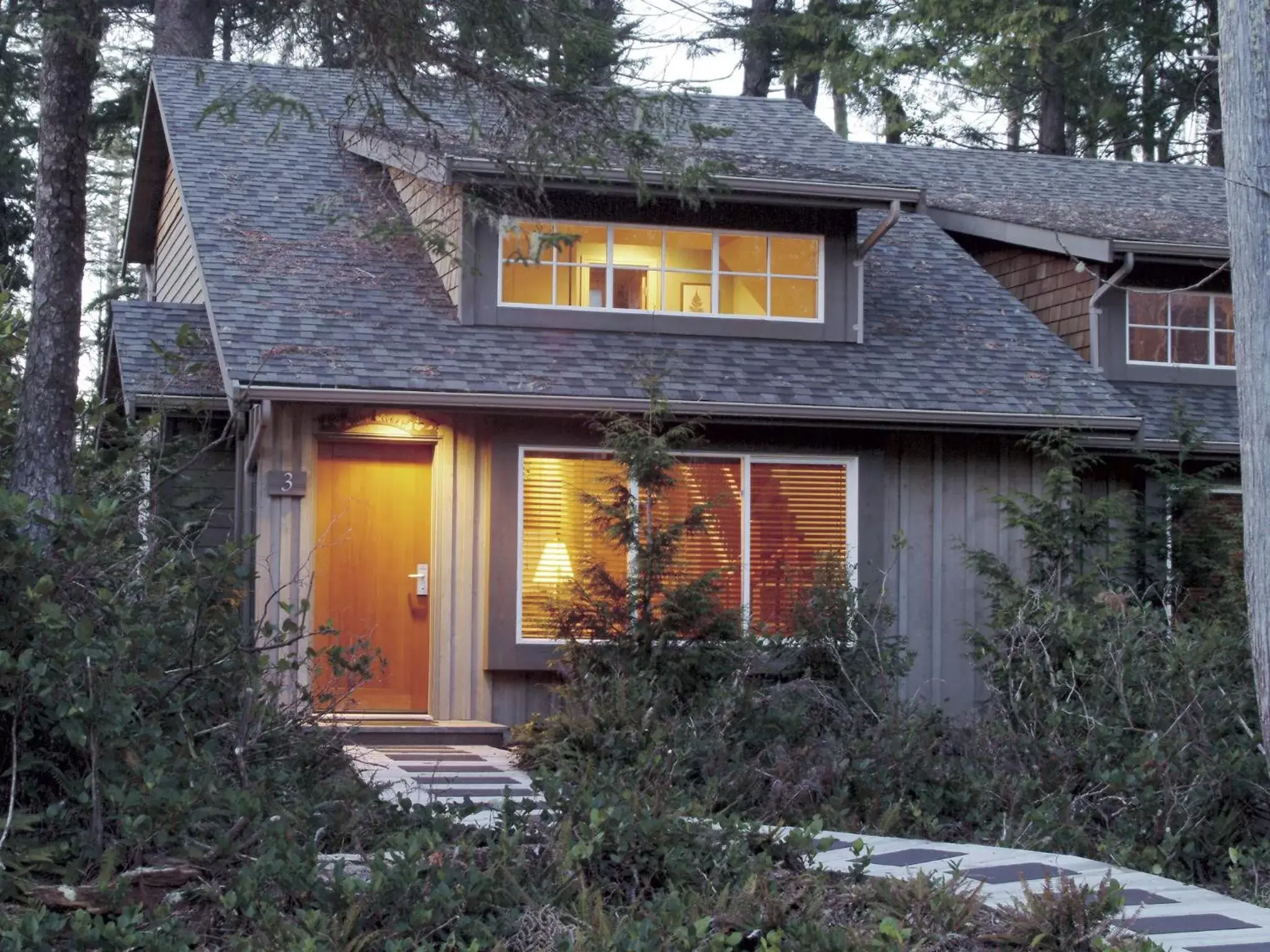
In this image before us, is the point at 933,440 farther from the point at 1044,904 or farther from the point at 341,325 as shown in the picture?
the point at 1044,904

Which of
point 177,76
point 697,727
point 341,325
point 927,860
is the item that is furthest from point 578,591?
point 177,76

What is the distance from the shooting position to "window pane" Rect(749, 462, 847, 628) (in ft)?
39.6

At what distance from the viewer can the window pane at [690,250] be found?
12859 millimetres

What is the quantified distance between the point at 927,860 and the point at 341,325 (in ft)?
23.3

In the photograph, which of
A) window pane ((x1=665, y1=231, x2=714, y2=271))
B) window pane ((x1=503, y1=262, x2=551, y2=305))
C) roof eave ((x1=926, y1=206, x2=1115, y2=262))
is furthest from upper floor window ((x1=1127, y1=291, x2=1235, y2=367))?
window pane ((x1=503, y1=262, x2=551, y2=305))

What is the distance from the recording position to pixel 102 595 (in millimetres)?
5410

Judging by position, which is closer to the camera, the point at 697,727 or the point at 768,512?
the point at 697,727

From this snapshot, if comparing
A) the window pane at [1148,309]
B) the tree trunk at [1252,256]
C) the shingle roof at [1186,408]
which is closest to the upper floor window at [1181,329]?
the window pane at [1148,309]

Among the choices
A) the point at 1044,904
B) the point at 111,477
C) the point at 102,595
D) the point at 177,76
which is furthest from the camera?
the point at 177,76

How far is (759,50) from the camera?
23453mm

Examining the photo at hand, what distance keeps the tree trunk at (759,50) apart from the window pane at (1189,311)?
9.64 m

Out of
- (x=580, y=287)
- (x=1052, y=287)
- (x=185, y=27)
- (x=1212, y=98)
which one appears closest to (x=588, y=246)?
(x=580, y=287)

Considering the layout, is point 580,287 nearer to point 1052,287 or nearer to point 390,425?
point 390,425

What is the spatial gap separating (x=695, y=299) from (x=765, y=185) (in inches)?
44.0
